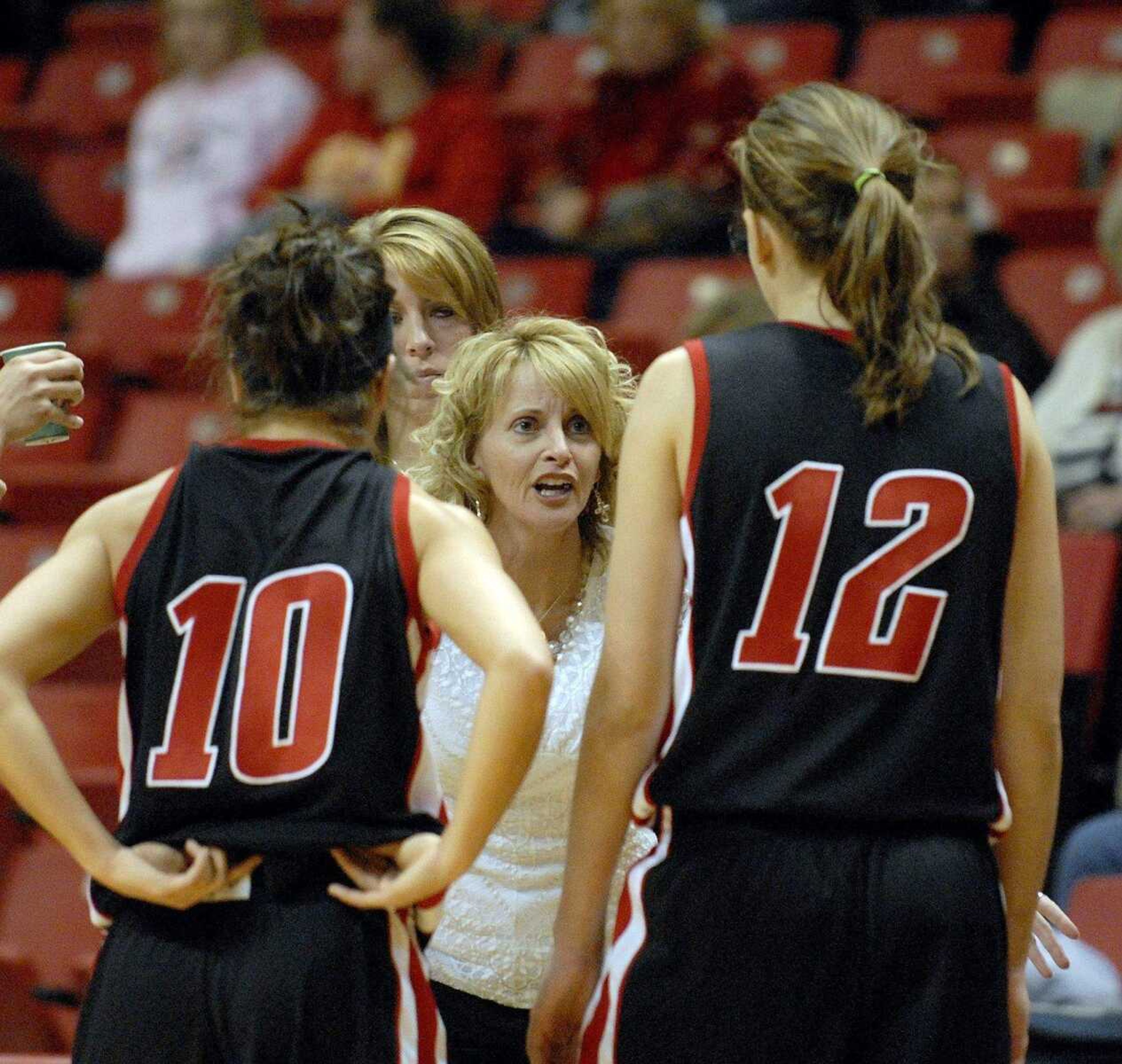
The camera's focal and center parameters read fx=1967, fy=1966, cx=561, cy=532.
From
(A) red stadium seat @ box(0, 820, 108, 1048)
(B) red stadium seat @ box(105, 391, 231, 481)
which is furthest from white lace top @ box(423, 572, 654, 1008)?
(B) red stadium seat @ box(105, 391, 231, 481)

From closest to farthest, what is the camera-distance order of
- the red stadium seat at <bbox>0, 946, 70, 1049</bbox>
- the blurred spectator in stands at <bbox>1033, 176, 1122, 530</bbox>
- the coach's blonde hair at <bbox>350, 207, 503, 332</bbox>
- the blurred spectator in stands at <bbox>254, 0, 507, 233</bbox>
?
the coach's blonde hair at <bbox>350, 207, 503, 332</bbox>, the red stadium seat at <bbox>0, 946, 70, 1049</bbox>, the blurred spectator in stands at <bbox>1033, 176, 1122, 530</bbox>, the blurred spectator in stands at <bbox>254, 0, 507, 233</bbox>

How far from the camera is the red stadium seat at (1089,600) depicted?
4594mm

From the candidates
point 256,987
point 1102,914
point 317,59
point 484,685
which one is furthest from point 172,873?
point 317,59

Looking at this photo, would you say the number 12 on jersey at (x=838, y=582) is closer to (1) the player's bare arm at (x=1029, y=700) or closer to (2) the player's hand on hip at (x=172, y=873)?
(1) the player's bare arm at (x=1029, y=700)

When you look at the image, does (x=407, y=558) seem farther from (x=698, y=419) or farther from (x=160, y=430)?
(x=160, y=430)

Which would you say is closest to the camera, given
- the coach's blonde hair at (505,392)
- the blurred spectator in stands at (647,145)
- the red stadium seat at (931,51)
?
the coach's blonde hair at (505,392)

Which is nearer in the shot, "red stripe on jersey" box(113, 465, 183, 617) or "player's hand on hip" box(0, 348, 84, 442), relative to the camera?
"red stripe on jersey" box(113, 465, 183, 617)

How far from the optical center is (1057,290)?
19.1 ft

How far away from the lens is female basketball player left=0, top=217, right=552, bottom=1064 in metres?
2.03

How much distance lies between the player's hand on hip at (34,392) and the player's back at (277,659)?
365 millimetres

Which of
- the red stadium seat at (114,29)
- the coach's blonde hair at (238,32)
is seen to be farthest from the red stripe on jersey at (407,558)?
the red stadium seat at (114,29)

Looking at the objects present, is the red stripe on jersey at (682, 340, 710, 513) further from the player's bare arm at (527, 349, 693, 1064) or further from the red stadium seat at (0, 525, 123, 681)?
the red stadium seat at (0, 525, 123, 681)

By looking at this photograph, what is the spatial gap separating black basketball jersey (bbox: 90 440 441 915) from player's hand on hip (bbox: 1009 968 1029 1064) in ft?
2.35

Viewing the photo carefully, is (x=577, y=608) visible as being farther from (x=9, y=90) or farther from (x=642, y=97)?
(x=9, y=90)
